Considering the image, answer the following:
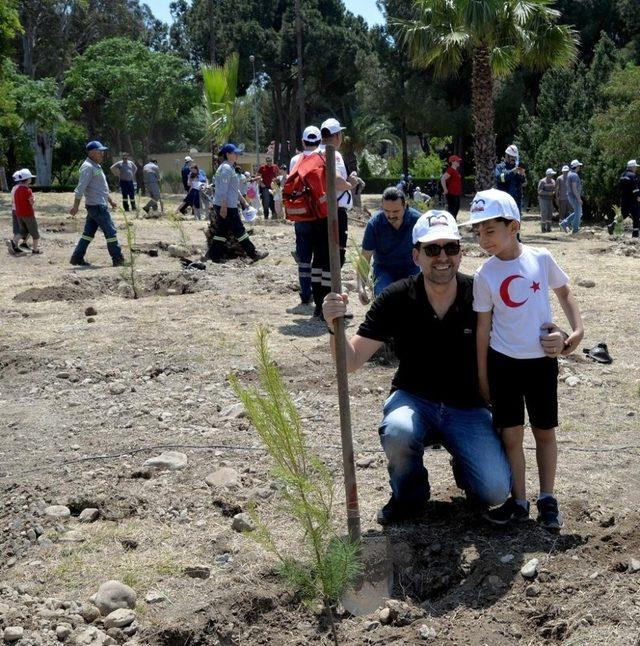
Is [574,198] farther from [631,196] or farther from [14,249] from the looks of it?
[14,249]

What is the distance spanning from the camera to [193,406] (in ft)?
22.5

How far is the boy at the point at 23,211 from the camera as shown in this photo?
52.2 ft

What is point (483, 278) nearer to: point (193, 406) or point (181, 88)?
point (193, 406)

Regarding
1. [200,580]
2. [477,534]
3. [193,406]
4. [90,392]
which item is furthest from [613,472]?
[90,392]

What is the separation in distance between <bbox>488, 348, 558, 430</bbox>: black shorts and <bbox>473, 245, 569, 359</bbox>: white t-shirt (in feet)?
0.16

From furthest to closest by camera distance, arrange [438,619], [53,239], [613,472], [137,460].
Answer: [53,239] → [137,460] → [613,472] → [438,619]

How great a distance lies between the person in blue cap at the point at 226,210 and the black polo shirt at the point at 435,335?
8.87 meters

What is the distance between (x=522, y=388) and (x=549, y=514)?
1.90 ft

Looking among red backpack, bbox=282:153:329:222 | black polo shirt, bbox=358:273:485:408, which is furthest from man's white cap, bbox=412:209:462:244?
red backpack, bbox=282:153:329:222

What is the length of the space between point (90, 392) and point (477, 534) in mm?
3973

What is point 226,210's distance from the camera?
539 inches

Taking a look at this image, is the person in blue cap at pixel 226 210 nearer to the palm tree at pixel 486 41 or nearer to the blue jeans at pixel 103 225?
the blue jeans at pixel 103 225

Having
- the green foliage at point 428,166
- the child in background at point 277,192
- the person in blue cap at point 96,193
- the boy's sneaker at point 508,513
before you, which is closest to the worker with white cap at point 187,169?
the child in background at point 277,192

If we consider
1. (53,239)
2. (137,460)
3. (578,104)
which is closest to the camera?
(137,460)
